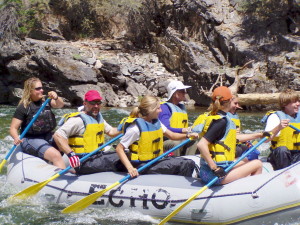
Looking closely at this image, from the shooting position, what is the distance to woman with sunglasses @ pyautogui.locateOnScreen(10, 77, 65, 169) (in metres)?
5.21

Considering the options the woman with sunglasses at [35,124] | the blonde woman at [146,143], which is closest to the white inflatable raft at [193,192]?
the blonde woman at [146,143]

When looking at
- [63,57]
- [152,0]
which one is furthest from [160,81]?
[152,0]

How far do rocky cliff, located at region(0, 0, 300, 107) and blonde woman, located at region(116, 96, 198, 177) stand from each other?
1120 cm

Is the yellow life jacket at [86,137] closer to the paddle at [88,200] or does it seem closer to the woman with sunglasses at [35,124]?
the woman with sunglasses at [35,124]

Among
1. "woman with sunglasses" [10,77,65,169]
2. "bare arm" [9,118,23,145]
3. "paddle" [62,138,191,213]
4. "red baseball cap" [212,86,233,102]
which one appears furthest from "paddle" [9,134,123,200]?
"red baseball cap" [212,86,233,102]

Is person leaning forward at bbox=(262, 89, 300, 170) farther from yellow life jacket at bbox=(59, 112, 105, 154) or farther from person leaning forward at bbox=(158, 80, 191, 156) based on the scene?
yellow life jacket at bbox=(59, 112, 105, 154)

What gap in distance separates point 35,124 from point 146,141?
5.34 ft

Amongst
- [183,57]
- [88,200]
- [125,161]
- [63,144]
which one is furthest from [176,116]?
[183,57]

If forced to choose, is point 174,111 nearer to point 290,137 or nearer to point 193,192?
point 290,137

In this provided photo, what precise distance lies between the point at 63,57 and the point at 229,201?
14.6 metres

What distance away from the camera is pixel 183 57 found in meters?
18.7

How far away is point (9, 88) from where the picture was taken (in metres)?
18.3

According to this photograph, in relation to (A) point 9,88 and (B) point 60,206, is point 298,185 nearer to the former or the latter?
(B) point 60,206

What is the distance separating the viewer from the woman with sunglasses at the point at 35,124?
521cm
